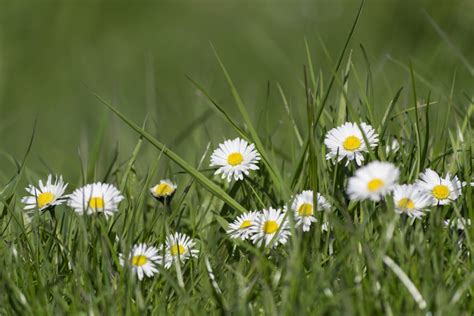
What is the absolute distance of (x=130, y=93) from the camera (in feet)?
17.4

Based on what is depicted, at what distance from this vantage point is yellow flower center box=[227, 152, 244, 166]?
208cm

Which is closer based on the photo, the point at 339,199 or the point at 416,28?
the point at 339,199

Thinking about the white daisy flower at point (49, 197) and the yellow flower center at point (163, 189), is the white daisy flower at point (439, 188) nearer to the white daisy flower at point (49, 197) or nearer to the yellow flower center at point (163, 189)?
the yellow flower center at point (163, 189)

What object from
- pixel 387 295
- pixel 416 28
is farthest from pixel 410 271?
pixel 416 28

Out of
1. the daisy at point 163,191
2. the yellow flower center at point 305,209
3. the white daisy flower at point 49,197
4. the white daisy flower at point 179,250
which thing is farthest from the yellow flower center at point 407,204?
the white daisy flower at point 49,197

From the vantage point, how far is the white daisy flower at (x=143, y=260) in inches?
72.3

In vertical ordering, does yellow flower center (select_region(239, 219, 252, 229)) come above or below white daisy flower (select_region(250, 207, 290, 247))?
above

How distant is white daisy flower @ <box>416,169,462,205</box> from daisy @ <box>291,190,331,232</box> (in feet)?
0.74

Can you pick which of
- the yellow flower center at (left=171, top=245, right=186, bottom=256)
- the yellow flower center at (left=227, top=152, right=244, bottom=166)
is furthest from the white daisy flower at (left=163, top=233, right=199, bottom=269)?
the yellow flower center at (left=227, top=152, right=244, bottom=166)

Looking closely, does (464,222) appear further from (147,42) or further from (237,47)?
(147,42)

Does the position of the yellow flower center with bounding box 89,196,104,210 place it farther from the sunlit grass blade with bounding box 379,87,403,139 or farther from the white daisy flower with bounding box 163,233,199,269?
the sunlit grass blade with bounding box 379,87,403,139

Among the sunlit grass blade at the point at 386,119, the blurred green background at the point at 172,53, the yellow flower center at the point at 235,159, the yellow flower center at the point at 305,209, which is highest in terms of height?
the blurred green background at the point at 172,53

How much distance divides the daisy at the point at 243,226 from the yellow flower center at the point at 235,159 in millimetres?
129

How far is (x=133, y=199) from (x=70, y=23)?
171 inches
